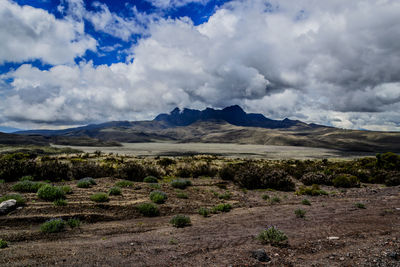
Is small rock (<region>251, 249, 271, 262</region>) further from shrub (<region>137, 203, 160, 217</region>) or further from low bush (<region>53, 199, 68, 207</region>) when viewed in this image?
low bush (<region>53, 199, 68, 207</region>)

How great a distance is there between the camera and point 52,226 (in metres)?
7.72

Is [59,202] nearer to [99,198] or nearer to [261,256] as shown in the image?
[99,198]

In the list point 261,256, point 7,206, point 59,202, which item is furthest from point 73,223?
point 261,256

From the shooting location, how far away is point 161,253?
634cm

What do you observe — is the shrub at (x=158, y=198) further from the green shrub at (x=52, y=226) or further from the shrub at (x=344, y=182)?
the shrub at (x=344, y=182)

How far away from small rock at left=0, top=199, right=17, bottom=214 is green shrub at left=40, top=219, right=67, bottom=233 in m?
2.39

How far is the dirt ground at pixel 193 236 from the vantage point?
5.78 meters

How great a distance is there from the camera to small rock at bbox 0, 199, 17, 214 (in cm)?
871

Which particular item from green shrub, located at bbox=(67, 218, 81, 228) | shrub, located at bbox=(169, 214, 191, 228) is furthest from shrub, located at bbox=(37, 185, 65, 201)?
shrub, located at bbox=(169, 214, 191, 228)

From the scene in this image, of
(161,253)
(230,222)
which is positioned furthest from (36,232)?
(230,222)

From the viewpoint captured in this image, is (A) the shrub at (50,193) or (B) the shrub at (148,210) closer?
(A) the shrub at (50,193)

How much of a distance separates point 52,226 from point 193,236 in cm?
492

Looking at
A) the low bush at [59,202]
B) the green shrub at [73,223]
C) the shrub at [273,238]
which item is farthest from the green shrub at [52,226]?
the shrub at [273,238]

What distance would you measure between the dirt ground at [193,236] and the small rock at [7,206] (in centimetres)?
32
